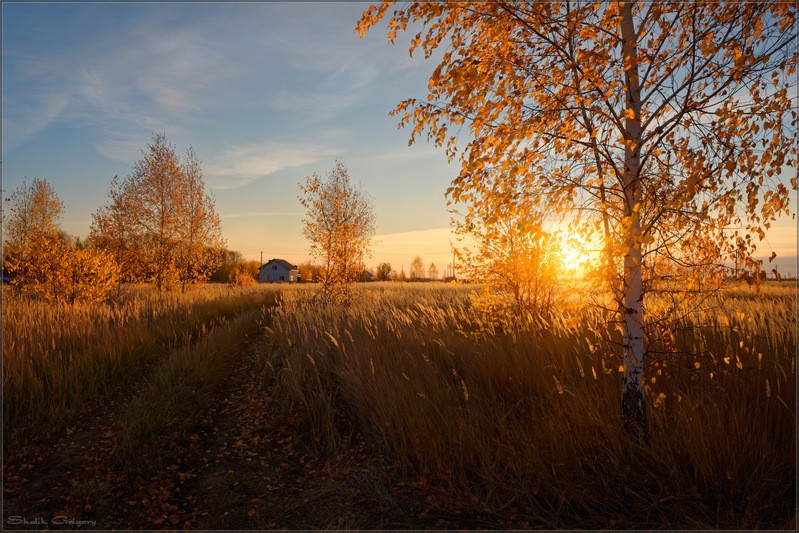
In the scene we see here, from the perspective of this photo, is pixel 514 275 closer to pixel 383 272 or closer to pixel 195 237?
pixel 195 237

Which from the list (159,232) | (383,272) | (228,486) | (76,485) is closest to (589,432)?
(228,486)

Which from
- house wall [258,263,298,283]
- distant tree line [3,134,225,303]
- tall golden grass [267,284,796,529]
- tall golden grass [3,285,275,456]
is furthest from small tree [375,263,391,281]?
tall golden grass [267,284,796,529]

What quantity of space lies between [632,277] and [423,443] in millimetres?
2646

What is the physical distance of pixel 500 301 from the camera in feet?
30.0

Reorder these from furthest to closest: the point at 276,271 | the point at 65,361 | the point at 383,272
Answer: the point at 276,271
the point at 383,272
the point at 65,361

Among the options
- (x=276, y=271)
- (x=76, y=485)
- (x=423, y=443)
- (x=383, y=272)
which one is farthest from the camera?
(x=276, y=271)

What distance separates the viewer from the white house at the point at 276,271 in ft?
A: 266

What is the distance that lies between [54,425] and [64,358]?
247 centimetres

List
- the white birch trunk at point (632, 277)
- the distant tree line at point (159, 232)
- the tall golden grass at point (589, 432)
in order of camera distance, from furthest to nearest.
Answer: the distant tree line at point (159, 232) < the white birch trunk at point (632, 277) < the tall golden grass at point (589, 432)

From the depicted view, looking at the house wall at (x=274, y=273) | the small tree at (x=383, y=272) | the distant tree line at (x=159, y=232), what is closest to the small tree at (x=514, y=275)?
the distant tree line at (x=159, y=232)

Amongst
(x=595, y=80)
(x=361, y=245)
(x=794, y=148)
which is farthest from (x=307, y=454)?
(x=361, y=245)

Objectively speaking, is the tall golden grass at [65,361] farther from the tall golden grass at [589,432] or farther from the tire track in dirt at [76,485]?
the tall golden grass at [589,432]

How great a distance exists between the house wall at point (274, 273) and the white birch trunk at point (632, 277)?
80.2 m

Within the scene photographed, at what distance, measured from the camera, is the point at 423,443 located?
421cm
